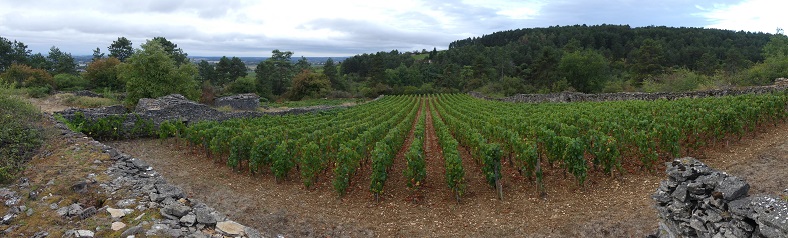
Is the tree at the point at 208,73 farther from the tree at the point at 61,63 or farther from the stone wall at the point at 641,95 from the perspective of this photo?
the stone wall at the point at 641,95

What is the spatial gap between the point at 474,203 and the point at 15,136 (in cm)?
1345

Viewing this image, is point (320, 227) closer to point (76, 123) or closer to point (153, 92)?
point (76, 123)

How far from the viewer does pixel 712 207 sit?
575 cm

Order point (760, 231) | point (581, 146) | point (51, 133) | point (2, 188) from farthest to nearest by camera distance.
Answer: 1. point (51, 133)
2. point (581, 146)
3. point (2, 188)
4. point (760, 231)

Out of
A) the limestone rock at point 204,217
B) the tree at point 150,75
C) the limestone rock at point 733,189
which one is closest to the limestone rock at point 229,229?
the limestone rock at point 204,217

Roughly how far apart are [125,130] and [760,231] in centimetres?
2521

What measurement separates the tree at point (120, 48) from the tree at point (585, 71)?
81.6 metres

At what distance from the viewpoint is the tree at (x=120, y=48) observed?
242 feet

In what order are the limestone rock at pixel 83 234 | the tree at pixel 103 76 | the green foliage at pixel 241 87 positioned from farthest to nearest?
the green foliage at pixel 241 87, the tree at pixel 103 76, the limestone rock at pixel 83 234

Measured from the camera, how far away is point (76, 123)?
19.5 meters

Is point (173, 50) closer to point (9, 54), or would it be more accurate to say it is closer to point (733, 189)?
point (9, 54)

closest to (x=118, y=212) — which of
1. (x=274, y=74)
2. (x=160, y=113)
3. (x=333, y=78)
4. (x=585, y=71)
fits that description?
(x=160, y=113)

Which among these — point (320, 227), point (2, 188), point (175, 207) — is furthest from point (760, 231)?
point (2, 188)

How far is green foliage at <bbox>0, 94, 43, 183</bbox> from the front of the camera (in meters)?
9.40
